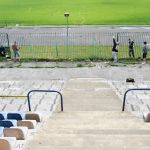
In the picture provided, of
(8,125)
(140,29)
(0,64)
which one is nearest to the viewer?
(8,125)

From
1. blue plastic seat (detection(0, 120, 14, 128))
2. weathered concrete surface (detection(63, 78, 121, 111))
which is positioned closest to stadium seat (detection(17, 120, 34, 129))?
blue plastic seat (detection(0, 120, 14, 128))

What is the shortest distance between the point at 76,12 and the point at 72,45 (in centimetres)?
1807

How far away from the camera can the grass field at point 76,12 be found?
1752 inches

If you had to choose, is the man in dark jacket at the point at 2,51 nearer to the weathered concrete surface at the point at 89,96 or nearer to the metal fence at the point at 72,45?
the metal fence at the point at 72,45

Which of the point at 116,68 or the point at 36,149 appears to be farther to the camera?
the point at 116,68

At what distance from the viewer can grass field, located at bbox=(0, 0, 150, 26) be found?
4450 centimetres

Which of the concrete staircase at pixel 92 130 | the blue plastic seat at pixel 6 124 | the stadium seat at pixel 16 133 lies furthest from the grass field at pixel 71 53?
the stadium seat at pixel 16 133

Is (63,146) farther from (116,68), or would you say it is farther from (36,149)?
(116,68)

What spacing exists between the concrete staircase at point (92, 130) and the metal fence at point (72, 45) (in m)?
11.4

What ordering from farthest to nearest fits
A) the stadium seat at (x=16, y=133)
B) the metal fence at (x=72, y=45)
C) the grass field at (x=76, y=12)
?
1. the grass field at (x=76, y=12)
2. the metal fence at (x=72, y=45)
3. the stadium seat at (x=16, y=133)

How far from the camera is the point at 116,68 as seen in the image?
26219 millimetres

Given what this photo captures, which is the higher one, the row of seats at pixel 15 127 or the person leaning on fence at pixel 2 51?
the person leaning on fence at pixel 2 51

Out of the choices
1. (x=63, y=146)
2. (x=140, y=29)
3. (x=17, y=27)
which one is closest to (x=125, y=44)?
(x=140, y=29)

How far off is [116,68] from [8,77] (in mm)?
6305
